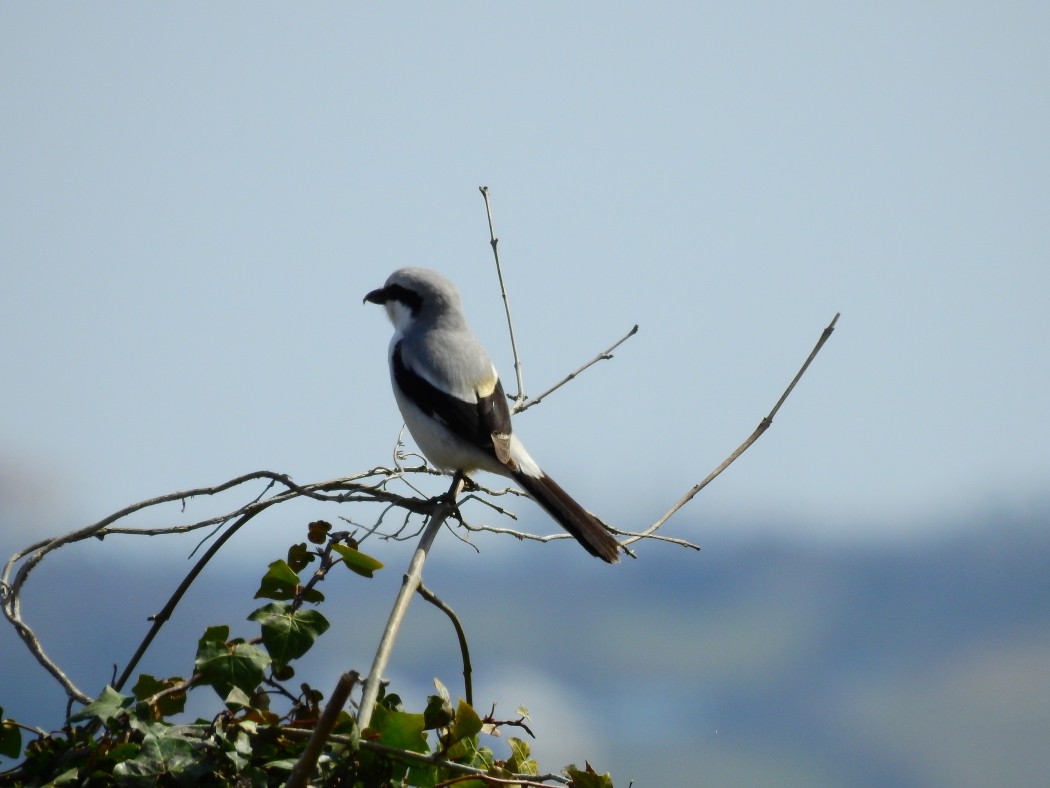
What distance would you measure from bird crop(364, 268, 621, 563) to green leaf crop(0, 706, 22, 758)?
201cm

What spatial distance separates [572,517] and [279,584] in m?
1.72

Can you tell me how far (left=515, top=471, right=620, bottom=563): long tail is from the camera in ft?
11.4

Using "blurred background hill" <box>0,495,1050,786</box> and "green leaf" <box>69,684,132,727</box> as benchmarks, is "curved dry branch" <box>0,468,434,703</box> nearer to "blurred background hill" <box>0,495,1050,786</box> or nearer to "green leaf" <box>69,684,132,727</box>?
"green leaf" <box>69,684,132,727</box>

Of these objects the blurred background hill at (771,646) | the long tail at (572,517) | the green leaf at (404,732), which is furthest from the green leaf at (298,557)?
the blurred background hill at (771,646)

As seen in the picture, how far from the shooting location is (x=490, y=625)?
89.8 m

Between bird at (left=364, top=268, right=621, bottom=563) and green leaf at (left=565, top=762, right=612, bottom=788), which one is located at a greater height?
bird at (left=364, top=268, right=621, bottom=563)

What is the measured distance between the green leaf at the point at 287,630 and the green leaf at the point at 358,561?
0.14 metres

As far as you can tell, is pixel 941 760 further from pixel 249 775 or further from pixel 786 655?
pixel 249 775

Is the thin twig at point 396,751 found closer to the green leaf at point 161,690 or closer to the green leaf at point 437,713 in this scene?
the green leaf at point 437,713

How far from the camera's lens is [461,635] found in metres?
2.26

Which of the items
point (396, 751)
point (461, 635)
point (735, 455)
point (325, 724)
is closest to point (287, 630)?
point (396, 751)

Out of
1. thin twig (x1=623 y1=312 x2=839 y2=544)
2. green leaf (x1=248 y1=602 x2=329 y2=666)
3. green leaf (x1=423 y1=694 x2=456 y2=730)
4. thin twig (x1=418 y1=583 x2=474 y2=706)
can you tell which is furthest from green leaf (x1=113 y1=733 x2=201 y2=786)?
thin twig (x1=623 y1=312 x2=839 y2=544)

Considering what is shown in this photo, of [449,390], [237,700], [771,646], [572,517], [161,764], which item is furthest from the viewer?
[771,646]

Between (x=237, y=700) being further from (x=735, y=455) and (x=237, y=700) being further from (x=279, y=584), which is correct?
(x=735, y=455)
